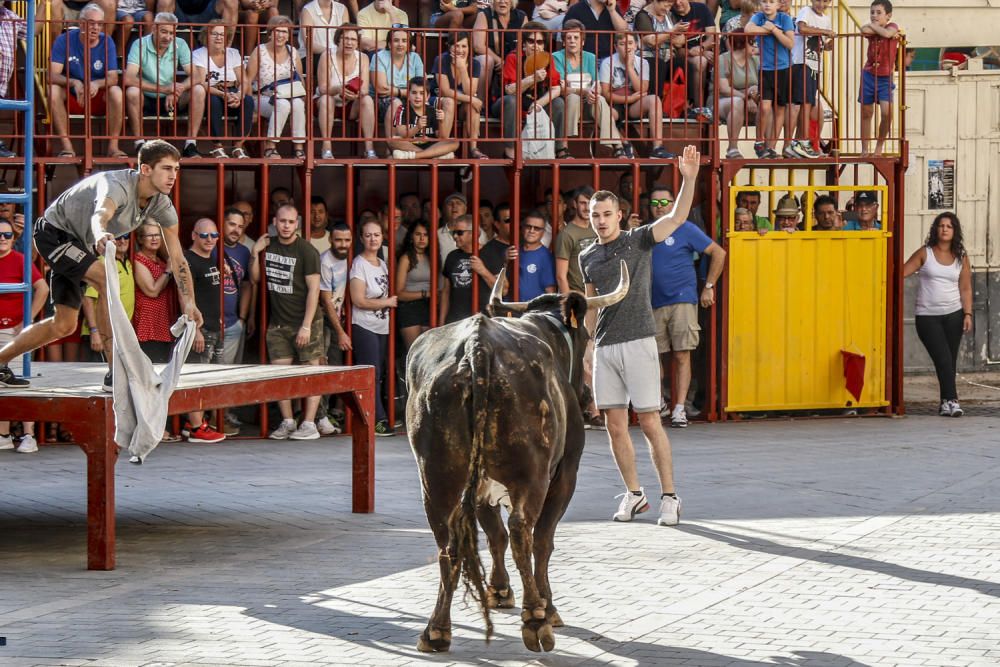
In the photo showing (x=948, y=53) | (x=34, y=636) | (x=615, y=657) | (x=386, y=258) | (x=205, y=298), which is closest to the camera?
(x=615, y=657)

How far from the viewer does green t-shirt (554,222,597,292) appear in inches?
568

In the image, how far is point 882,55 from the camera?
1553cm

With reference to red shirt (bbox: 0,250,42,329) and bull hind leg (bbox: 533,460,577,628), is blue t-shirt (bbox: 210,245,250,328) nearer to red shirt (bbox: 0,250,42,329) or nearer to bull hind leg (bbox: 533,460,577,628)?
red shirt (bbox: 0,250,42,329)

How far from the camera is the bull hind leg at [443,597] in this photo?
6.44 m

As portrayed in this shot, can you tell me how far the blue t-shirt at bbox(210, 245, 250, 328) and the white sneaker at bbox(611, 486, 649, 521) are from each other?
5356 millimetres

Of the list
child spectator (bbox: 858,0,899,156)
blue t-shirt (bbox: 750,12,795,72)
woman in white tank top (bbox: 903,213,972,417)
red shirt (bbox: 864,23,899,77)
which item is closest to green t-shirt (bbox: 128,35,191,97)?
blue t-shirt (bbox: 750,12,795,72)

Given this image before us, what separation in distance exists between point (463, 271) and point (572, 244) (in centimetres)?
104

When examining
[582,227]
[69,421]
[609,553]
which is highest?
[582,227]

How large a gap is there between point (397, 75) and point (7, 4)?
12.1 ft

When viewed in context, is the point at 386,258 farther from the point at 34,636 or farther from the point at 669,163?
the point at 34,636

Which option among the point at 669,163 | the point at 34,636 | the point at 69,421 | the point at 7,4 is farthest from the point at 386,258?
the point at 34,636

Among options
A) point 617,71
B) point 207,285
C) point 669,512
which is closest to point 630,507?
point 669,512

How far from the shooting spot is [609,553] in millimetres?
8695

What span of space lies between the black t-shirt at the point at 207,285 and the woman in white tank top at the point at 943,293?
6744mm
